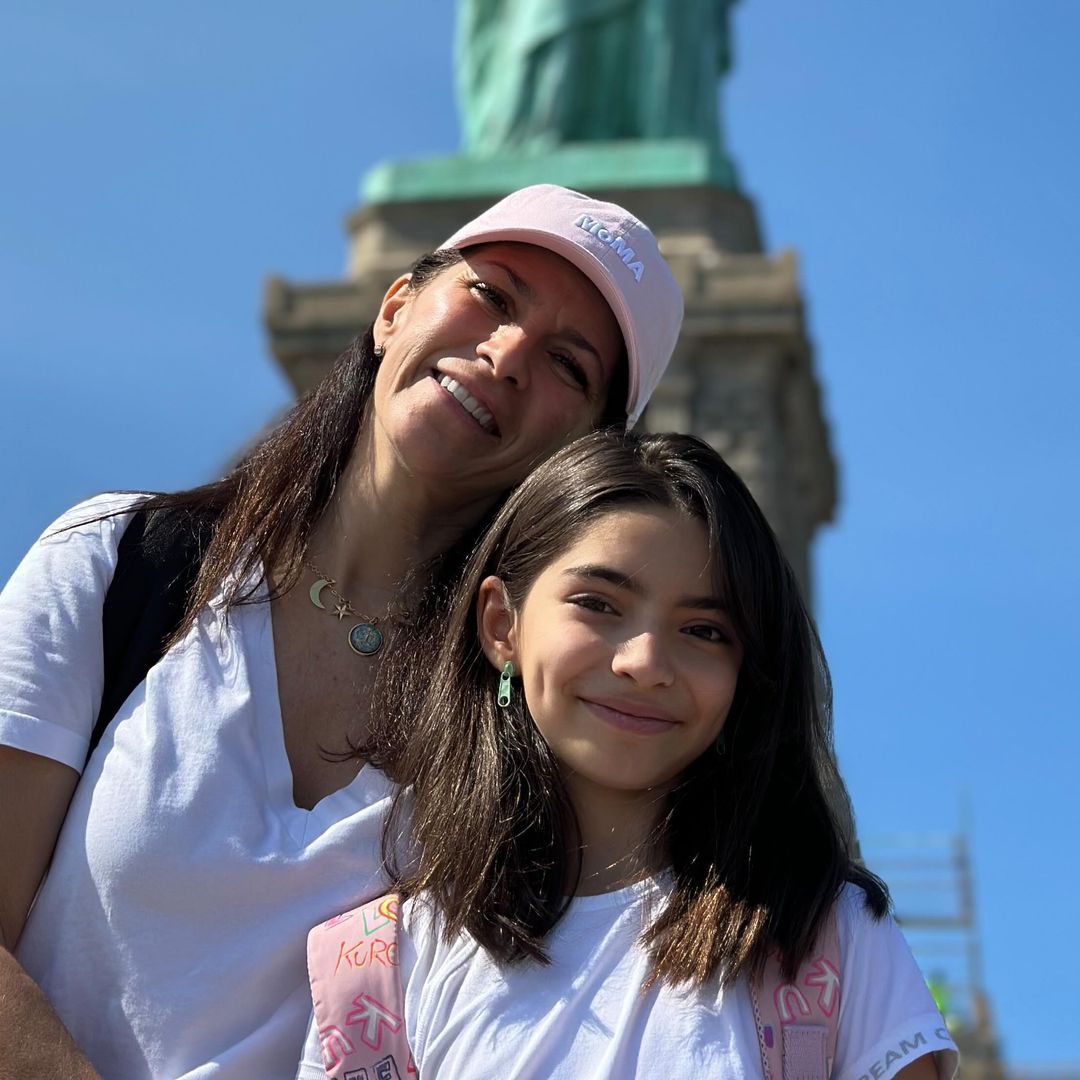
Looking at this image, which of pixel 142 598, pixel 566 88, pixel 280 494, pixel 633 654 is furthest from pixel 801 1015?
pixel 566 88

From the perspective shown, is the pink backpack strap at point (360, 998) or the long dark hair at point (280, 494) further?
the long dark hair at point (280, 494)

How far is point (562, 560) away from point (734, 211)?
13529 millimetres

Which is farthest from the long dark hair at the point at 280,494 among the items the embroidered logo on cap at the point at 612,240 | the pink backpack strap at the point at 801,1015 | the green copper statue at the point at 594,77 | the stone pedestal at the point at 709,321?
the green copper statue at the point at 594,77

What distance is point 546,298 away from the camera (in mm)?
4266

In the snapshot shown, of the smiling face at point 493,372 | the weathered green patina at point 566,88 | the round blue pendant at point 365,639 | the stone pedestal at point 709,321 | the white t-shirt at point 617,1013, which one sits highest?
the smiling face at point 493,372

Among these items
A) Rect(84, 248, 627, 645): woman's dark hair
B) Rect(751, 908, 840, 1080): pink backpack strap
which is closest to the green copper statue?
Rect(84, 248, 627, 645): woman's dark hair

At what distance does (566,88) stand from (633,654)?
49.8 ft

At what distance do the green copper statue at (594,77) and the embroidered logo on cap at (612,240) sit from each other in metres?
13.9

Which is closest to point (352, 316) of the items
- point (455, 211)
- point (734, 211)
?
point (455, 211)

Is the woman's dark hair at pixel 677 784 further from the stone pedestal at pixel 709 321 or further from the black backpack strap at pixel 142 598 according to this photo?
the stone pedestal at pixel 709 321

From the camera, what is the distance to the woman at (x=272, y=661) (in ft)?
12.0

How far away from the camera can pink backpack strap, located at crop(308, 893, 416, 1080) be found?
11.6ft

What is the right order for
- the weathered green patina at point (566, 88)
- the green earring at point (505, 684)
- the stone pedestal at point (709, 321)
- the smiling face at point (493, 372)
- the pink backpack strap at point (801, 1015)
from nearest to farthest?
1. the pink backpack strap at point (801, 1015)
2. the green earring at point (505, 684)
3. the smiling face at point (493, 372)
4. the stone pedestal at point (709, 321)
5. the weathered green patina at point (566, 88)

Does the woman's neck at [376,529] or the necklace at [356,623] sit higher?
the woman's neck at [376,529]
